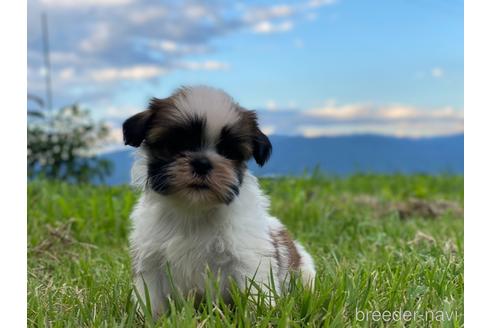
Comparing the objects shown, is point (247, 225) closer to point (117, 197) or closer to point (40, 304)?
point (40, 304)

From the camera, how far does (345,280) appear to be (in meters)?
3.81

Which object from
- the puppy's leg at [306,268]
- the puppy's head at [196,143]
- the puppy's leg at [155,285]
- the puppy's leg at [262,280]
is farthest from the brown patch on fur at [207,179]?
the puppy's leg at [306,268]

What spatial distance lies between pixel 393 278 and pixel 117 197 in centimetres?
533

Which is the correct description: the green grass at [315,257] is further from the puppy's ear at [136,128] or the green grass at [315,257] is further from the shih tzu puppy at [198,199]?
the puppy's ear at [136,128]

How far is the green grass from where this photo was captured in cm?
351

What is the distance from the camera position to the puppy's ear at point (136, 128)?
3.70m

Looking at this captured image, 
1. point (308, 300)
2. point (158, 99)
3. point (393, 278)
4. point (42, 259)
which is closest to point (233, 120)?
point (158, 99)

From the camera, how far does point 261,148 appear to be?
12.5ft

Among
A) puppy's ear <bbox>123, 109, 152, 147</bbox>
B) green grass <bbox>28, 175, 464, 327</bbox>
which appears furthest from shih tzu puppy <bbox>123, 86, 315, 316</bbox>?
green grass <bbox>28, 175, 464, 327</bbox>

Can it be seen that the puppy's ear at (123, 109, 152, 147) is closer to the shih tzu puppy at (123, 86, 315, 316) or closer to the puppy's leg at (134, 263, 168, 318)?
the shih tzu puppy at (123, 86, 315, 316)

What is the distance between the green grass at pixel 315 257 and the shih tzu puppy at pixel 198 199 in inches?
9.2

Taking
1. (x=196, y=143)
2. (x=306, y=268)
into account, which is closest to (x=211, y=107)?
(x=196, y=143)

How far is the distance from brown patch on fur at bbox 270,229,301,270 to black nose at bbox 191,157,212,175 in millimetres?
864
